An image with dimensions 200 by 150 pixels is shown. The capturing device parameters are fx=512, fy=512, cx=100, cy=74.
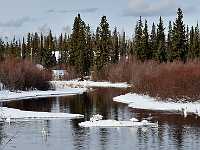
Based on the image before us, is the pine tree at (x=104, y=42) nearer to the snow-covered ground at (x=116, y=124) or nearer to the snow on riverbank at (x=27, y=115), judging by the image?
the snow on riverbank at (x=27, y=115)

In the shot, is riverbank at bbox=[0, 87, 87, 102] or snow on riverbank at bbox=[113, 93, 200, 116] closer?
snow on riverbank at bbox=[113, 93, 200, 116]

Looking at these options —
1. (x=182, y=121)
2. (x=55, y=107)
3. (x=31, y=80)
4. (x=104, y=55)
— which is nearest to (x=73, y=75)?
(x=104, y=55)

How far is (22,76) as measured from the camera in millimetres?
71875

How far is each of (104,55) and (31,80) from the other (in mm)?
38667

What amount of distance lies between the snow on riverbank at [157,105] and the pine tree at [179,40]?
115ft

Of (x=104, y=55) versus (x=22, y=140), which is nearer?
(x=22, y=140)

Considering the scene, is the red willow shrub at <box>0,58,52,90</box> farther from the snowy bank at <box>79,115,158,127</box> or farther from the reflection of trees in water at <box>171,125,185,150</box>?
the reflection of trees in water at <box>171,125,185,150</box>

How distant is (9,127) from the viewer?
3431 cm

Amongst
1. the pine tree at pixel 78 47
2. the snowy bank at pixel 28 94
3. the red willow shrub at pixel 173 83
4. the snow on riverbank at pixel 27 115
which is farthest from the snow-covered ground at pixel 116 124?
the pine tree at pixel 78 47

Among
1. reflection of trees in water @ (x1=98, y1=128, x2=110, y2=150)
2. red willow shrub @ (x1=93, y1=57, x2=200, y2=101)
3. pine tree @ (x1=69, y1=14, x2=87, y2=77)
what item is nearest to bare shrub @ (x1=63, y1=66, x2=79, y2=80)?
pine tree @ (x1=69, y1=14, x2=87, y2=77)

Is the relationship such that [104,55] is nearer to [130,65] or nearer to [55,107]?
[130,65]

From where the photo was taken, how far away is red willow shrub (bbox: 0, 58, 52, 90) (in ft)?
233

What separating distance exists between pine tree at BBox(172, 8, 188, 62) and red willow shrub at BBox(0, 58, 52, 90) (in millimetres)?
24286

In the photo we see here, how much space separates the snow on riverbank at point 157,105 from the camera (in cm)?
4431
